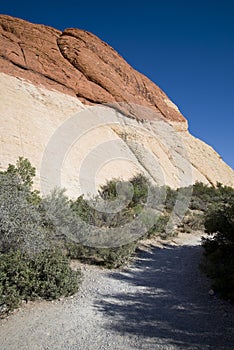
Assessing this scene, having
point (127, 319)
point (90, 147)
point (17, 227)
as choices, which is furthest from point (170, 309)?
point (90, 147)

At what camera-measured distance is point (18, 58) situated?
2464 centimetres

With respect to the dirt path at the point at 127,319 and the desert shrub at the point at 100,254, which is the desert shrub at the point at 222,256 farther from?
the desert shrub at the point at 100,254

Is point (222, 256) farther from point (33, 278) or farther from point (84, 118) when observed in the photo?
point (84, 118)

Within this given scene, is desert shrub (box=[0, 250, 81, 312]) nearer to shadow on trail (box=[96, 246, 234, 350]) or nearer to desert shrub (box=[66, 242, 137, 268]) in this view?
shadow on trail (box=[96, 246, 234, 350])

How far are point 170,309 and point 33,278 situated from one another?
2713 millimetres

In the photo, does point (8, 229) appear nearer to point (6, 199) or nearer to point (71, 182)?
A: point (6, 199)

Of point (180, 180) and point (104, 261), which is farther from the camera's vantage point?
point (180, 180)

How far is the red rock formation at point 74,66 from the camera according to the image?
2512cm

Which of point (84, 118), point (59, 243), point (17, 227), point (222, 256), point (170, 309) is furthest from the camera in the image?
point (84, 118)

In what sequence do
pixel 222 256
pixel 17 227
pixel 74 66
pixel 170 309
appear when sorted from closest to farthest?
1. pixel 170 309
2. pixel 17 227
3. pixel 222 256
4. pixel 74 66

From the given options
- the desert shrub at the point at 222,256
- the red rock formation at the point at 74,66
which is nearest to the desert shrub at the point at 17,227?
the desert shrub at the point at 222,256

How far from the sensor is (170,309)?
463cm

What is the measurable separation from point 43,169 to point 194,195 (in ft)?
45.0

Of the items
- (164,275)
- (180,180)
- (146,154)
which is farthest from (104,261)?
(180,180)
